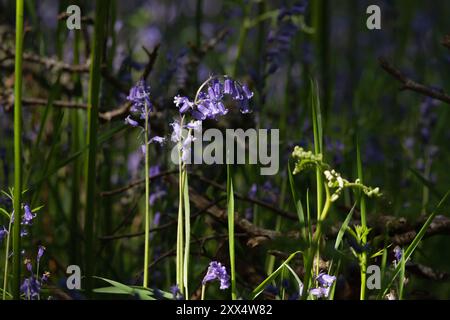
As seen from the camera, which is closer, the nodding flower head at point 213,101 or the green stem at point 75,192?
the nodding flower head at point 213,101

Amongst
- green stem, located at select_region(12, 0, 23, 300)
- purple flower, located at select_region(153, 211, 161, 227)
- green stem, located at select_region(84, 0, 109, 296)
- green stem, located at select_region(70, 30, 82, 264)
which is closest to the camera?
green stem, located at select_region(12, 0, 23, 300)

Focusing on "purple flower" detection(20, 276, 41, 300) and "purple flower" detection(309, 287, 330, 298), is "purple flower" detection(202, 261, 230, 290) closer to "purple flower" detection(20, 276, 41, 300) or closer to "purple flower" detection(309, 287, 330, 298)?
"purple flower" detection(309, 287, 330, 298)

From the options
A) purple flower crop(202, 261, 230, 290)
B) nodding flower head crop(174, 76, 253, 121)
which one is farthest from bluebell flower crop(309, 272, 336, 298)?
nodding flower head crop(174, 76, 253, 121)

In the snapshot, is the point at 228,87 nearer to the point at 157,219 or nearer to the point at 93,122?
the point at 93,122

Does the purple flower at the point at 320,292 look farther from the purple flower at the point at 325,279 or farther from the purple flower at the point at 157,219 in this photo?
the purple flower at the point at 157,219

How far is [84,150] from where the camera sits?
1.87 metres

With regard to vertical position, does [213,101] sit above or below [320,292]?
above

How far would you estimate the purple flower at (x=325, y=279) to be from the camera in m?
1.54

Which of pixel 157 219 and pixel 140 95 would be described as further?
pixel 157 219

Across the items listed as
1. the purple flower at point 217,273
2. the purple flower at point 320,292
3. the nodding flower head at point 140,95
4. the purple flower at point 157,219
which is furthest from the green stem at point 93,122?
the purple flower at point 157,219

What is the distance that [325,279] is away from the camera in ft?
5.07

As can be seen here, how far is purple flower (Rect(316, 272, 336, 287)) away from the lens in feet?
5.06

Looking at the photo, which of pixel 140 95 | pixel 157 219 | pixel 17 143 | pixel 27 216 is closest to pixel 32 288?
pixel 27 216

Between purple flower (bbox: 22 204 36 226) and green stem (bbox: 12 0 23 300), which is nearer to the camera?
green stem (bbox: 12 0 23 300)
